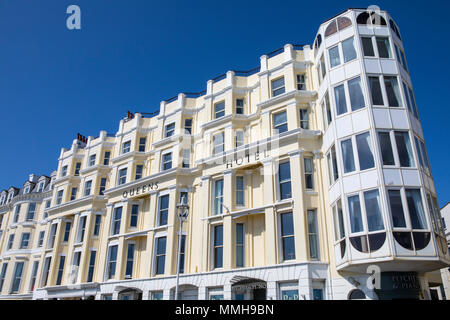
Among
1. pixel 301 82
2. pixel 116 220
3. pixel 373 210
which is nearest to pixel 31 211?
pixel 116 220

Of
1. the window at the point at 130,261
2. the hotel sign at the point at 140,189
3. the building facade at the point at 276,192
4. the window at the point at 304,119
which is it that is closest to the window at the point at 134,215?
the building facade at the point at 276,192

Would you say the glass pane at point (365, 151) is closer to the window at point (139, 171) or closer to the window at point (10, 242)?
the window at point (139, 171)

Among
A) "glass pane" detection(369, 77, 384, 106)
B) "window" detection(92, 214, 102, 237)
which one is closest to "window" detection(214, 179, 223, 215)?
"glass pane" detection(369, 77, 384, 106)

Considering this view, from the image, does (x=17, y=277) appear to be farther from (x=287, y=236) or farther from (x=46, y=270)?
(x=287, y=236)

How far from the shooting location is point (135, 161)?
32062 millimetres

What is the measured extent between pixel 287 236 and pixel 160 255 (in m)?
10.2

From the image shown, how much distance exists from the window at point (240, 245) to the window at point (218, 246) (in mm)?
1226

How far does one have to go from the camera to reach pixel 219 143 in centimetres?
2695

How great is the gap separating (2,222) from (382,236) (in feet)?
155

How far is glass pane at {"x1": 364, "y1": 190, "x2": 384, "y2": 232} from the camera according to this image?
53.5 ft

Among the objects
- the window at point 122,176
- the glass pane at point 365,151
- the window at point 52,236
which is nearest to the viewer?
the glass pane at point 365,151

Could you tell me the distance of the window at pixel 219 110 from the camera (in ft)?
92.2
